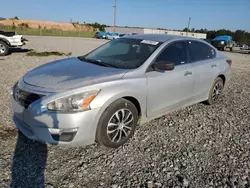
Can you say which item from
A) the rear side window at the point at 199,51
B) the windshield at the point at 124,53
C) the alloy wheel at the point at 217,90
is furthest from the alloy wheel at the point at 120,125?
the alloy wheel at the point at 217,90

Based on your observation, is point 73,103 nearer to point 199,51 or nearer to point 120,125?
point 120,125

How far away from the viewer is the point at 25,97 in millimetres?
2867

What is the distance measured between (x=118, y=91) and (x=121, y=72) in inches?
14.2

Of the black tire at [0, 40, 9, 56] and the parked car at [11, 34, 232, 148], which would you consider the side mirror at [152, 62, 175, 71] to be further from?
the black tire at [0, 40, 9, 56]

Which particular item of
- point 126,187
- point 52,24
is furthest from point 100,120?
point 52,24

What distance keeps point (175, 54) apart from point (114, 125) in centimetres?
180

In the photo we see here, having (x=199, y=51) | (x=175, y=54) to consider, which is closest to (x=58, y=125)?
(x=175, y=54)

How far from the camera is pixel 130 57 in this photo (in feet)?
12.4

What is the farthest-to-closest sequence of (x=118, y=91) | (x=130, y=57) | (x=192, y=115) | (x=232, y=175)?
(x=192, y=115) < (x=130, y=57) < (x=118, y=91) < (x=232, y=175)

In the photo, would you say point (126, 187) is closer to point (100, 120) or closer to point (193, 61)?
point (100, 120)

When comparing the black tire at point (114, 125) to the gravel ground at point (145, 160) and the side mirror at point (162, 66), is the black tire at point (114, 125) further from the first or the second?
the side mirror at point (162, 66)

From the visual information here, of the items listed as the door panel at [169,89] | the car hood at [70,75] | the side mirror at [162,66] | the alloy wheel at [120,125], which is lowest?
the alloy wheel at [120,125]

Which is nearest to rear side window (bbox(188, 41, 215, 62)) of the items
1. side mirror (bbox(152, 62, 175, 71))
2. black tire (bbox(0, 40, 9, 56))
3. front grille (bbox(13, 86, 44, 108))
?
side mirror (bbox(152, 62, 175, 71))

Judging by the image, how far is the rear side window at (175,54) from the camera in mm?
3767
